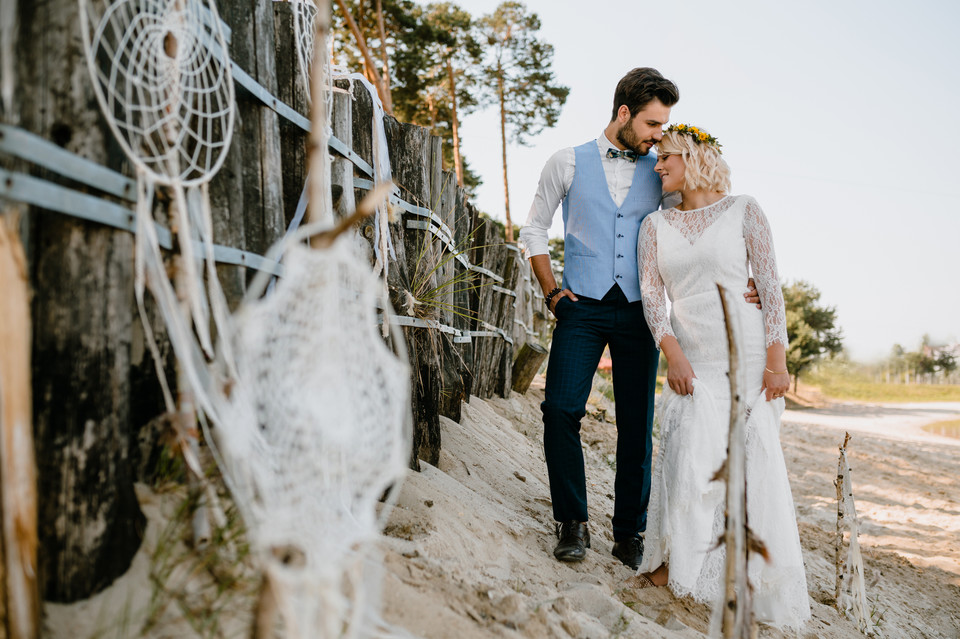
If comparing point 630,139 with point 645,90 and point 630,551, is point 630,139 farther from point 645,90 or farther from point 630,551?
point 630,551

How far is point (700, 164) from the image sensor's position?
9.68 ft

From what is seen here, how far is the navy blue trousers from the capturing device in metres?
3.11

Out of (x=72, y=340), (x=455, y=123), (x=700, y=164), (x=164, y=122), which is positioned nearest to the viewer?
(x=72, y=340)

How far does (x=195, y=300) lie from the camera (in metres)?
1.42

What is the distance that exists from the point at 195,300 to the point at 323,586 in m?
0.77

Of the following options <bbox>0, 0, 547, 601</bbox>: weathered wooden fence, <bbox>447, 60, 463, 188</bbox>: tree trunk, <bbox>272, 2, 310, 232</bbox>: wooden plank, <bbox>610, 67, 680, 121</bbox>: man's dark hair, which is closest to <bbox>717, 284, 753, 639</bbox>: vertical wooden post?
<bbox>0, 0, 547, 601</bbox>: weathered wooden fence

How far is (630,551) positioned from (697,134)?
2.05 meters

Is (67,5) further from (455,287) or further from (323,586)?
(455,287)

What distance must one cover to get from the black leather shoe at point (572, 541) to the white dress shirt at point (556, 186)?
137cm

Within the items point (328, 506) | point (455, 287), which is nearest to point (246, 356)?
point (328, 506)

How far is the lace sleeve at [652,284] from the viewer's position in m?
2.96

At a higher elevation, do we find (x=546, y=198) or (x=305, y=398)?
(x=546, y=198)

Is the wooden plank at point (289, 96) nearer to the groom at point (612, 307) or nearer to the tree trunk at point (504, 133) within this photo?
the groom at point (612, 307)

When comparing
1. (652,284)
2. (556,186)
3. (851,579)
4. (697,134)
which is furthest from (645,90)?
(851,579)
